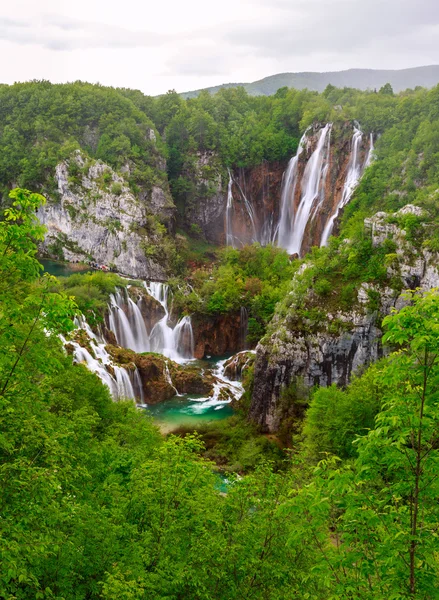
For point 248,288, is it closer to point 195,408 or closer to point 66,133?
point 195,408

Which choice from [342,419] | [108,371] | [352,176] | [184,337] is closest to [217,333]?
[184,337]

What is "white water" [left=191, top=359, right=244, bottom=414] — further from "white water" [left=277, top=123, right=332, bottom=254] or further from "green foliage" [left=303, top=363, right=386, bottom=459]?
"white water" [left=277, top=123, right=332, bottom=254]

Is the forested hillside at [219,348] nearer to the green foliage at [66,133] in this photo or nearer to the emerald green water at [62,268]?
the green foliage at [66,133]

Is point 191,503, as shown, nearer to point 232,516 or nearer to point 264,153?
point 232,516

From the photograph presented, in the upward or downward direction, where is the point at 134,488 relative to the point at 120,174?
downward

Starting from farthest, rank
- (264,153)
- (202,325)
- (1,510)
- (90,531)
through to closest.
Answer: (264,153) < (202,325) < (90,531) < (1,510)

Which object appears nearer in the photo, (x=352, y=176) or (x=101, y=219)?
(x=352, y=176)

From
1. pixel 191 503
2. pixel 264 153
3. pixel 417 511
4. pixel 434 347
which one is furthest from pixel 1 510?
pixel 264 153

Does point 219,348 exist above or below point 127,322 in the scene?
below
